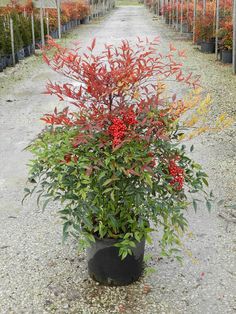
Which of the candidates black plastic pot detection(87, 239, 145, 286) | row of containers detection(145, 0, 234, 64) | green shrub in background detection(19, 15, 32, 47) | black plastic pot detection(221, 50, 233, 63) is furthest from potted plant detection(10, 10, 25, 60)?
black plastic pot detection(87, 239, 145, 286)

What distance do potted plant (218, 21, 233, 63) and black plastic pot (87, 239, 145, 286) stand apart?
403 inches

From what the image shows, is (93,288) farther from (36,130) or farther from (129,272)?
(36,130)

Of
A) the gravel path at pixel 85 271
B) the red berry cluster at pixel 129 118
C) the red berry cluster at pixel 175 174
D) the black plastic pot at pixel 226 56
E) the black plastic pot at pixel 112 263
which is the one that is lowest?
the gravel path at pixel 85 271

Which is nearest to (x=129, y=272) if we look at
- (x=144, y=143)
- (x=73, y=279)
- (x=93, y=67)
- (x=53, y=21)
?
(x=73, y=279)

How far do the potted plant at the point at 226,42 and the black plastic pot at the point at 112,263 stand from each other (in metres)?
10.2

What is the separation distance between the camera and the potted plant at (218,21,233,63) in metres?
12.4

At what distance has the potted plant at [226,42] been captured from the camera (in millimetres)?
12352

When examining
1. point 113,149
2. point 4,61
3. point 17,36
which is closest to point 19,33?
point 17,36

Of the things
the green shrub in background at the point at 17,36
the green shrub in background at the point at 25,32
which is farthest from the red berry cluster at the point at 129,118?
the green shrub in background at the point at 25,32

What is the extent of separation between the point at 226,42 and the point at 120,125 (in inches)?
417

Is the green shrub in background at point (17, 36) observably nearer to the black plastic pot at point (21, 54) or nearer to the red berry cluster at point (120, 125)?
the black plastic pot at point (21, 54)

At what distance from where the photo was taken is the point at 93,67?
2625 mm

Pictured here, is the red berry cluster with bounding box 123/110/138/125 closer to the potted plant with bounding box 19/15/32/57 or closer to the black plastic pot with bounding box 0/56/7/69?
the black plastic pot with bounding box 0/56/7/69

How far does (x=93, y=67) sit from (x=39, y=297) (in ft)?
4.59
